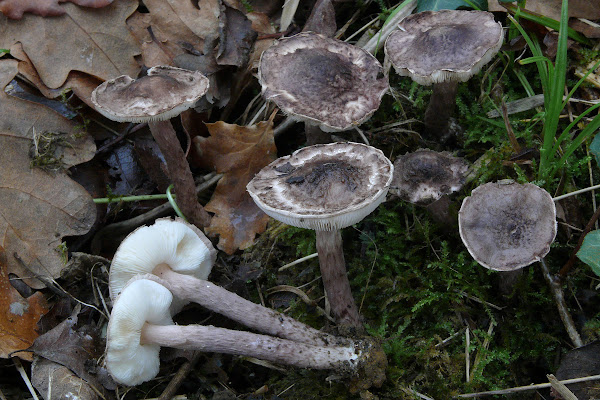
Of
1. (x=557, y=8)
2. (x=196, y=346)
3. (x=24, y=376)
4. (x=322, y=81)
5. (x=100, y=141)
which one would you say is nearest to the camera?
(x=196, y=346)

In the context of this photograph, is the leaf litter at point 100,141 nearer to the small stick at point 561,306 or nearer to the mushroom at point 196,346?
the mushroom at point 196,346

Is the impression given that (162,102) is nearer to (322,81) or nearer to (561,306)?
(322,81)

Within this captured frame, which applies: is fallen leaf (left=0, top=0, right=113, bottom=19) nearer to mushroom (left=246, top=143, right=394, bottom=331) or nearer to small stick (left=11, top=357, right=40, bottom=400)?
mushroom (left=246, top=143, right=394, bottom=331)

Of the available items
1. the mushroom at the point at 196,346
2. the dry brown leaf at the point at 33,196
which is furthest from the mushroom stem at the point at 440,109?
the dry brown leaf at the point at 33,196

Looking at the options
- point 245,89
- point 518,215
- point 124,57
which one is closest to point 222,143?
point 245,89

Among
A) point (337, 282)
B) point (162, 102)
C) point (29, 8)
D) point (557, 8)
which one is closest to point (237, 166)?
point (162, 102)
